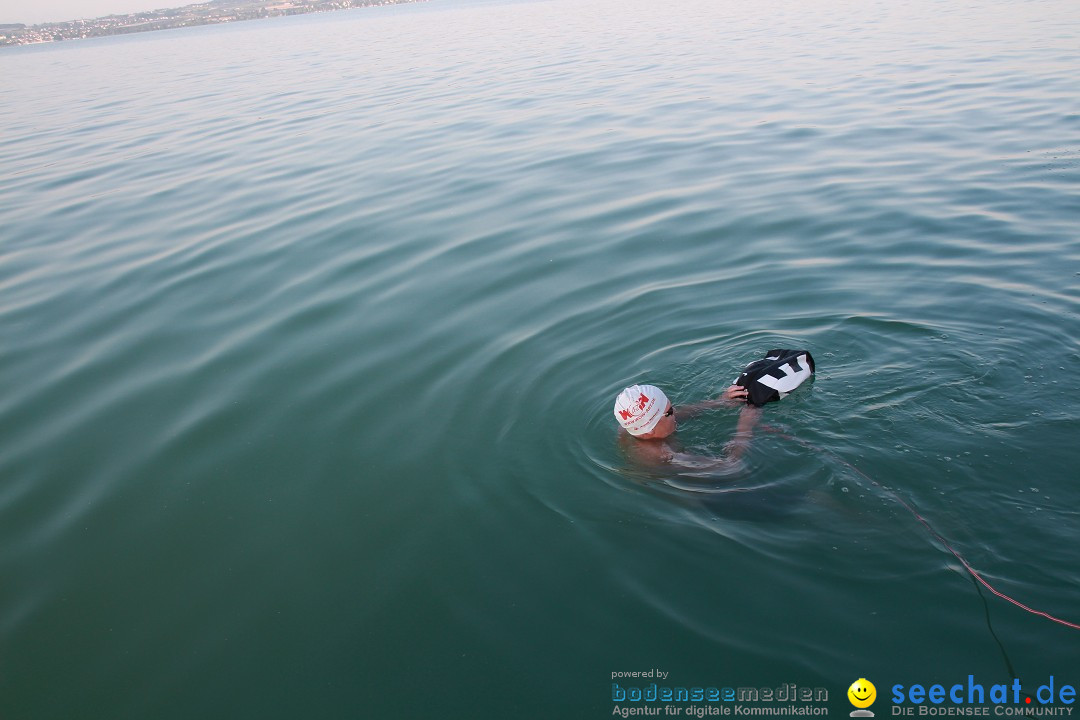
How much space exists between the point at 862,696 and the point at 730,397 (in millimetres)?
3363

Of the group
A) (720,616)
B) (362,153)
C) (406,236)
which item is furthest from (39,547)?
(362,153)

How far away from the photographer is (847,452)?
22.4 ft

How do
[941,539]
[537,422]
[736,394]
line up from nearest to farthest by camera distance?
[941,539], [736,394], [537,422]

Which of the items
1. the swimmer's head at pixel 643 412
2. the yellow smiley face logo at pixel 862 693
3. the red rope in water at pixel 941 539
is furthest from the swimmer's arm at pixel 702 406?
the yellow smiley face logo at pixel 862 693

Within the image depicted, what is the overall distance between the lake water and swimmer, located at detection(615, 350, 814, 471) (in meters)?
0.22

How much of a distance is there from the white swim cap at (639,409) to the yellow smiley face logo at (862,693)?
2868 millimetres

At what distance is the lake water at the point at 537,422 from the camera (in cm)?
533

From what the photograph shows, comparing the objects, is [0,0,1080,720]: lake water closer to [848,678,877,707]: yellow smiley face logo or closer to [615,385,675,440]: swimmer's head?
[848,678,877,707]: yellow smiley face logo

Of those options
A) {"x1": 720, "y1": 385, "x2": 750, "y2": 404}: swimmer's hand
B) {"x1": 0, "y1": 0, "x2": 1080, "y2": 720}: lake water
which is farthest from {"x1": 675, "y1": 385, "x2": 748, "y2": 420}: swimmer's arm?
{"x1": 0, "y1": 0, "x2": 1080, "y2": 720}: lake water

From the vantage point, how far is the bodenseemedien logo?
15.0 ft

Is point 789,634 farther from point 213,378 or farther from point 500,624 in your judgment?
point 213,378

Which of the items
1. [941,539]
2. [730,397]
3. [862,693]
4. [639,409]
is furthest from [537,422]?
[862,693]

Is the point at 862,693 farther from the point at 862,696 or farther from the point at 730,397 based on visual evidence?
the point at 730,397

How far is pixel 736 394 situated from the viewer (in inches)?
296
